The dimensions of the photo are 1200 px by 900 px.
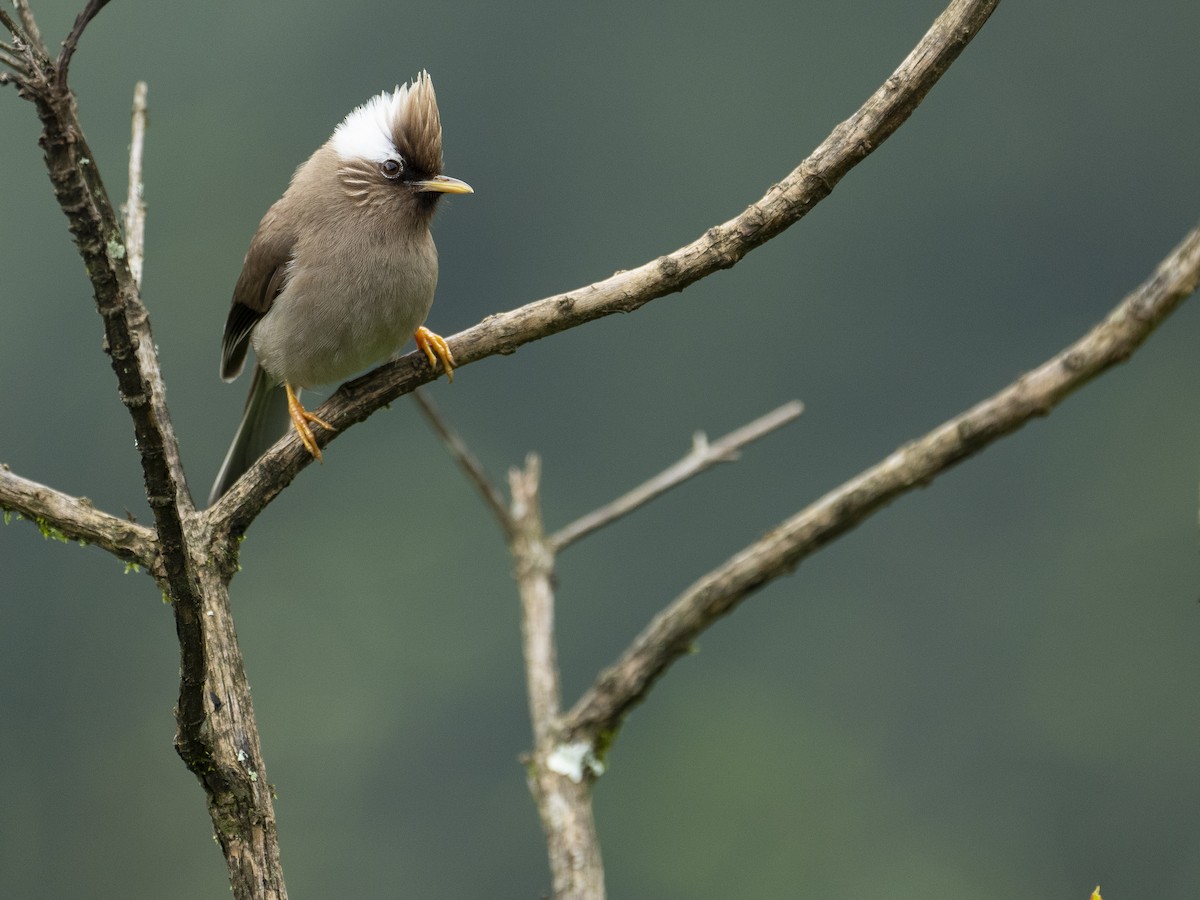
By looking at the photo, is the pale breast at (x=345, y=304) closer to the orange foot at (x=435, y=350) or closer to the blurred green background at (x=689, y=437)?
the orange foot at (x=435, y=350)

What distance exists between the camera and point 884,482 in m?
3.11

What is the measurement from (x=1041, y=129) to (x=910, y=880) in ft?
28.5

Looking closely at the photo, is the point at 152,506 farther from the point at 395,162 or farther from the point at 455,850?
the point at 455,850

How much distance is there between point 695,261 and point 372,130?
1.17m

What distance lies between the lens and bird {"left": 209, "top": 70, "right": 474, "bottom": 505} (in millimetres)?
3262

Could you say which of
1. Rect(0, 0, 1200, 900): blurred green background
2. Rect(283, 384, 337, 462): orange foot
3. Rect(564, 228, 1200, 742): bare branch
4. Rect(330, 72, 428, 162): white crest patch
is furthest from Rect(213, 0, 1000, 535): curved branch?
Rect(0, 0, 1200, 900): blurred green background

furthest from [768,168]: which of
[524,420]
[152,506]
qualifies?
[152,506]

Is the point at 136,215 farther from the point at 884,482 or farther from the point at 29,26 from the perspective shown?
the point at 884,482

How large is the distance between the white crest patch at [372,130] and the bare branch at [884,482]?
131 cm

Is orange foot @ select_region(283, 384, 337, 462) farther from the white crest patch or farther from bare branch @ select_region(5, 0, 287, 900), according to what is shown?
the white crest patch

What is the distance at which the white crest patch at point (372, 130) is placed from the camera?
11.1 ft

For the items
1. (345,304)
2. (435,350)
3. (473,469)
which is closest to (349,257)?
(345,304)

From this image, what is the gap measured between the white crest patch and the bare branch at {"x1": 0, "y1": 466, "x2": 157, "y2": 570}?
1.18 metres

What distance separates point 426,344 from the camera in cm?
305
